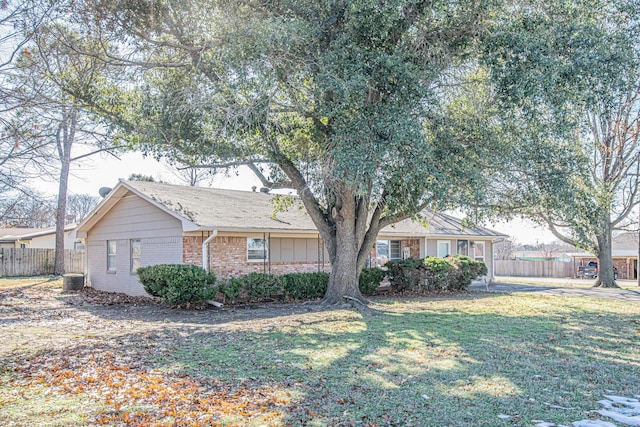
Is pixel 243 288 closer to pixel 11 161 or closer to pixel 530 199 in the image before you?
pixel 11 161

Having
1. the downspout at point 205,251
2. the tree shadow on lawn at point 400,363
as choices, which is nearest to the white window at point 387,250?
the downspout at point 205,251

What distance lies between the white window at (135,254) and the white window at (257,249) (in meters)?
3.93

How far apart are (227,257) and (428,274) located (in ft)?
26.0

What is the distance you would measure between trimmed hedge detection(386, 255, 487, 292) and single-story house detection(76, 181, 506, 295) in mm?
1950

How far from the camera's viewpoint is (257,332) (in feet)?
30.1

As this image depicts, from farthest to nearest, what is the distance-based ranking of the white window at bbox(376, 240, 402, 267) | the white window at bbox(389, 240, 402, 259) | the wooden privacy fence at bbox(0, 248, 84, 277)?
the wooden privacy fence at bbox(0, 248, 84, 277)
the white window at bbox(389, 240, 402, 259)
the white window at bbox(376, 240, 402, 267)

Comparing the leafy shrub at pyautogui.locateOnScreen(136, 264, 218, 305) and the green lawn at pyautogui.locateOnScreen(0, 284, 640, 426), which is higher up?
the leafy shrub at pyautogui.locateOnScreen(136, 264, 218, 305)

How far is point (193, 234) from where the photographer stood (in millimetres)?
14781

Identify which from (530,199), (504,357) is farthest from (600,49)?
(504,357)

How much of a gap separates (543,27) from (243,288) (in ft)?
34.6

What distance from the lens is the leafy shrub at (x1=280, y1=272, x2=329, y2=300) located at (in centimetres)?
1559

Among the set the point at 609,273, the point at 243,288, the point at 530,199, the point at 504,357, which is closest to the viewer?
the point at 504,357

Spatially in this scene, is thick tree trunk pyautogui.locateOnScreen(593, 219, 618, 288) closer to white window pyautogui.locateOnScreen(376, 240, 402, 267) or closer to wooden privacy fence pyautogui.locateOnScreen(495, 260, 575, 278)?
white window pyautogui.locateOnScreen(376, 240, 402, 267)

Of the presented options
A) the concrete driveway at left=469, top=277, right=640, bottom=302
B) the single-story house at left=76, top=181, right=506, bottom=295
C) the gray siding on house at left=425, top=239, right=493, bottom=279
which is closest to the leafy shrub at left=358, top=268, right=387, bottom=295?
the single-story house at left=76, top=181, right=506, bottom=295
